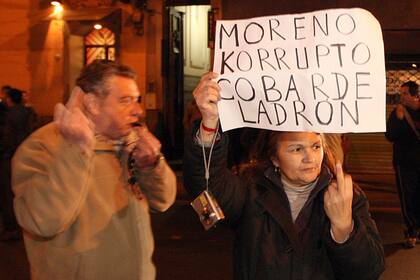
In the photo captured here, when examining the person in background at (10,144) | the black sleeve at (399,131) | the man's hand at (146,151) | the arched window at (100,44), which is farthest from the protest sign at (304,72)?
the arched window at (100,44)

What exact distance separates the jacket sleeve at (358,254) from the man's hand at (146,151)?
812 millimetres

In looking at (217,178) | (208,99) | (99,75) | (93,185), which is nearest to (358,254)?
(217,178)

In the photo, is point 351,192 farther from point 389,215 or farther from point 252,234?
point 389,215

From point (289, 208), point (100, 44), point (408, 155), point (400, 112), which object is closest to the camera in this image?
point (289, 208)

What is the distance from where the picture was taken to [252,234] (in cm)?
278

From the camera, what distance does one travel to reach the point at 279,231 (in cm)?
275

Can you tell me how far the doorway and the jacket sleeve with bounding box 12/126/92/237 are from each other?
454 inches

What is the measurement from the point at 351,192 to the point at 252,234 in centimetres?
46

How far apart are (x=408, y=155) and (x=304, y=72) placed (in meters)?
5.51

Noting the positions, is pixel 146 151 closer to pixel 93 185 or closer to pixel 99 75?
pixel 93 185

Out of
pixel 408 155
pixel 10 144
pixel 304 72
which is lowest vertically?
pixel 408 155

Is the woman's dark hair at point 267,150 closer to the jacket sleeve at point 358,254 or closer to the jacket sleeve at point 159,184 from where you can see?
the jacket sleeve at point 358,254

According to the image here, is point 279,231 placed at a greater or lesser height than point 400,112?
lesser

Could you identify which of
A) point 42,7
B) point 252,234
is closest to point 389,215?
point 252,234
